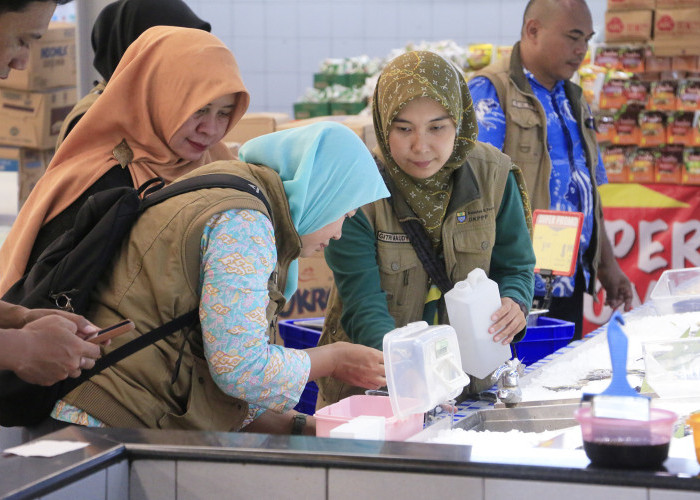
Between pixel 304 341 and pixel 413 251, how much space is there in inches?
28.9

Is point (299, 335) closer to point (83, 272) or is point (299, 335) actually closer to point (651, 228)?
point (83, 272)

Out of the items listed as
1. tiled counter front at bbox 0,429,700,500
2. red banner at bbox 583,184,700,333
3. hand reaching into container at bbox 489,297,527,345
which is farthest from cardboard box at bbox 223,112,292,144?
tiled counter front at bbox 0,429,700,500

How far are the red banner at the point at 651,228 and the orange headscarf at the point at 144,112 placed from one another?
4130 millimetres

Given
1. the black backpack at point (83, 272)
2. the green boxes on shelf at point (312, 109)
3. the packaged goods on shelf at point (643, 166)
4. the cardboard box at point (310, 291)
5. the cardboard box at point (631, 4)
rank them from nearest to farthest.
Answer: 1. the black backpack at point (83, 272)
2. the cardboard box at point (310, 291)
3. the cardboard box at point (631, 4)
4. the packaged goods on shelf at point (643, 166)
5. the green boxes on shelf at point (312, 109)

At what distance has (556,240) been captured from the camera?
3131mm

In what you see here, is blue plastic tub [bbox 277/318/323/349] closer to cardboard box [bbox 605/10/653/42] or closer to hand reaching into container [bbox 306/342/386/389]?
hand reaching into container [bbox 306/342/386/389]

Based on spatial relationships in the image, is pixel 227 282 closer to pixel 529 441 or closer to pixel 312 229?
pixel 312 229

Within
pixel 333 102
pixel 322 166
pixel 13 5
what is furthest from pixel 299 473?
pixel 333 102

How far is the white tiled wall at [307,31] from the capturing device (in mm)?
10469

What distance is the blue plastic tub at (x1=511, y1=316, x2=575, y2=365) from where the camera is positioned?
3000 millimetres

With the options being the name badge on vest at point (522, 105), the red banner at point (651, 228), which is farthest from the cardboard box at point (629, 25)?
the name badge on vest at point (522, 105)

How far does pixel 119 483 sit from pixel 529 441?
798 mm

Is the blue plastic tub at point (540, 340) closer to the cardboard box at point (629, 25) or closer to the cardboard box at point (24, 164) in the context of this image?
the cardboard box at point (629, 25)

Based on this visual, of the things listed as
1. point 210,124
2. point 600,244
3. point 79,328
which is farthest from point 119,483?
point 600,244
